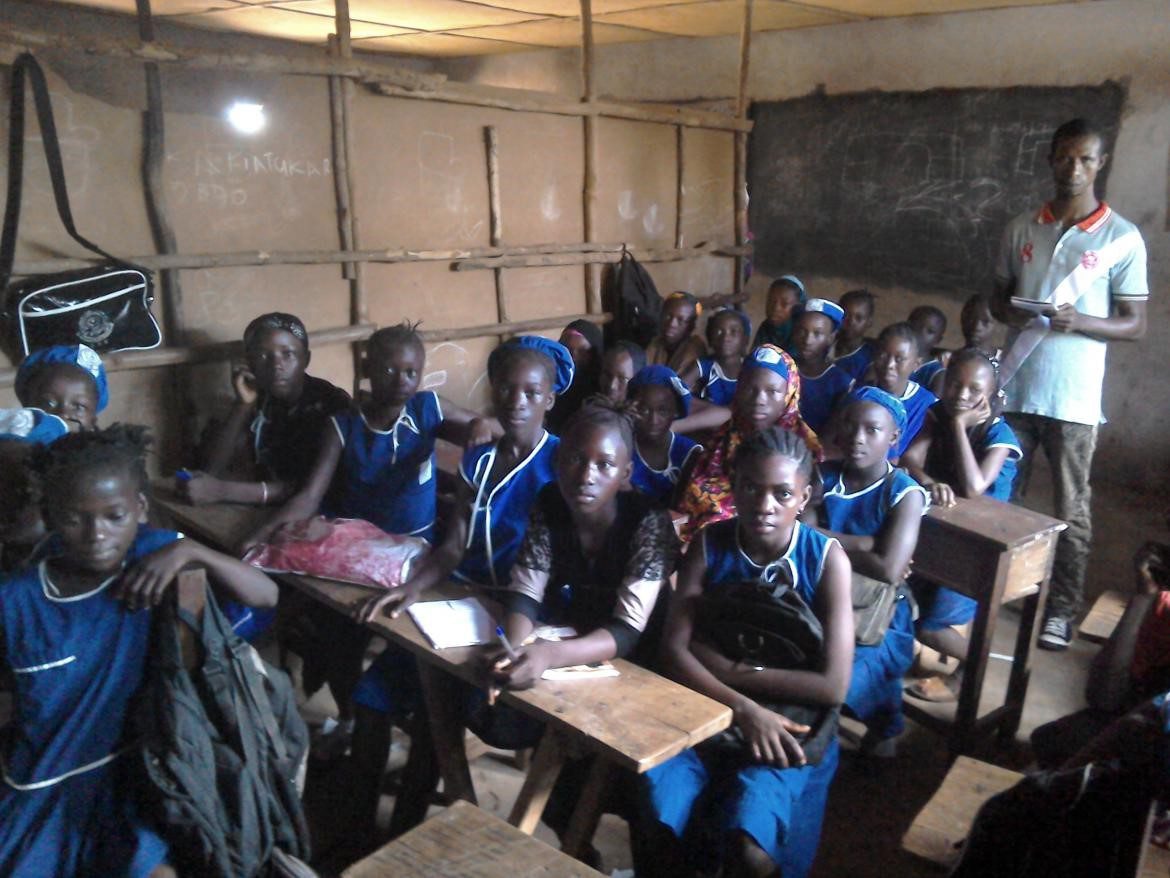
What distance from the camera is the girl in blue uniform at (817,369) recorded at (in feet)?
13.6

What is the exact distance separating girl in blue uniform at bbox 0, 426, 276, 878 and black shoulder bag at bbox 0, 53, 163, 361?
168cm

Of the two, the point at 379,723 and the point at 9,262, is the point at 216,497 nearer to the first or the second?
the point at 379,723

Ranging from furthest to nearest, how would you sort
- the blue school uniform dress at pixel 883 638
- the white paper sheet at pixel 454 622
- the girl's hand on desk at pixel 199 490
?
1. the girl's hand on desk at pixel 199 490
2. the blue school uniform dress at pixel 883 638
3. the white paper sheet at pixel 454 622

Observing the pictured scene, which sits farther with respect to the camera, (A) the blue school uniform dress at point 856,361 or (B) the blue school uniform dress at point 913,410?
(A) the blue school uniform dress at point 856,361

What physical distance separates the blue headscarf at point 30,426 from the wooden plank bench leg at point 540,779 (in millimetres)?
1497

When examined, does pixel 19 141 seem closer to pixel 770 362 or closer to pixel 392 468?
pixel 392 468

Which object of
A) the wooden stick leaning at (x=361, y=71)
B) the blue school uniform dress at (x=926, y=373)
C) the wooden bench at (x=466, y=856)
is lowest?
the wooden bench at (x=466, y=856)

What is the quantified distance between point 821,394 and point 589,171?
7.17 feet

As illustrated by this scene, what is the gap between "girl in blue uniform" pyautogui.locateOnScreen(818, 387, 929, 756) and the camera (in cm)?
264

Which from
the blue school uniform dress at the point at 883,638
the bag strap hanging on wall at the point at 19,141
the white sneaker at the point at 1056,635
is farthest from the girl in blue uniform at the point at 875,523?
the bag strap hanging on wall at the point at 19,141

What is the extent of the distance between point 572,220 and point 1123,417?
3.57 m

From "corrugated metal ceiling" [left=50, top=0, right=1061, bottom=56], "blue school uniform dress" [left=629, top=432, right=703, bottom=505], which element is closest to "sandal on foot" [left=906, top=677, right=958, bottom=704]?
"blue school uniform dress" [left=629, top=432, right=703, bottom=505]

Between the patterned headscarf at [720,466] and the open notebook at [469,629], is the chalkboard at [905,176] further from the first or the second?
the open notebook at [469,629]

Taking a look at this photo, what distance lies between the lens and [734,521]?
231 cm
